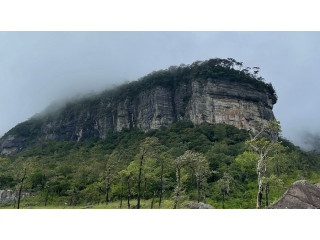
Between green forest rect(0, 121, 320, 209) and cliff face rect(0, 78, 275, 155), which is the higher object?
cliff face rect(0, 78, 275, 155)

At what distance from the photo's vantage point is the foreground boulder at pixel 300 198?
1283 centimetres

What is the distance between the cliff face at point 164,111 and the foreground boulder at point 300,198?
7643cm

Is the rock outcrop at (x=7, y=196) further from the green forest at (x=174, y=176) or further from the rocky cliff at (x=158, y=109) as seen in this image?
the rocky cliff at (x=158, y=109)

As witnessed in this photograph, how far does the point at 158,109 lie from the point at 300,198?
8678cm

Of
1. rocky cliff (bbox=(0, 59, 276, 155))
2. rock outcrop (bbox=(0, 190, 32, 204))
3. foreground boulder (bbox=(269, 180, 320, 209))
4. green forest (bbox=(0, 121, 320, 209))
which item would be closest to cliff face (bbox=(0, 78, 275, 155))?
rocky cliff (bbox=(0, 59, 276, 155))

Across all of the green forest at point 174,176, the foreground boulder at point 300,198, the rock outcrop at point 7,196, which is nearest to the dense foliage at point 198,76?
the green forest at point 174,176

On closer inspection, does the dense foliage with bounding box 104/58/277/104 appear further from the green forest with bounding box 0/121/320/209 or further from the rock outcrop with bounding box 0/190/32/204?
the rock outcrop with bounding box 0/190/32/204

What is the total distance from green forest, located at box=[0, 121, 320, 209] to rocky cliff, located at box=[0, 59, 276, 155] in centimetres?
1116

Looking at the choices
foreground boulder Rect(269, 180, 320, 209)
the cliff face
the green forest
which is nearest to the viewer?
foreground boulder Rect(269, 180, 320, 209)

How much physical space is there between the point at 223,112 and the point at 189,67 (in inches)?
1022

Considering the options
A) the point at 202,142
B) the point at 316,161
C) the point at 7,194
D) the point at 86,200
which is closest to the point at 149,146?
the point at 86,200

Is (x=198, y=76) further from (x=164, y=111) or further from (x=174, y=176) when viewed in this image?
(x=174, y=176)

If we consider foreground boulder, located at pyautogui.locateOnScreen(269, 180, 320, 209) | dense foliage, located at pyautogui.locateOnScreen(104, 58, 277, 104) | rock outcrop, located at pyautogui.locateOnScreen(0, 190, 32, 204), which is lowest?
rock outcrop, located at pyautogui.locateOnScreen(0, 190, 32, 204)

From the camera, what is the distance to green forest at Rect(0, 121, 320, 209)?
29.1m
